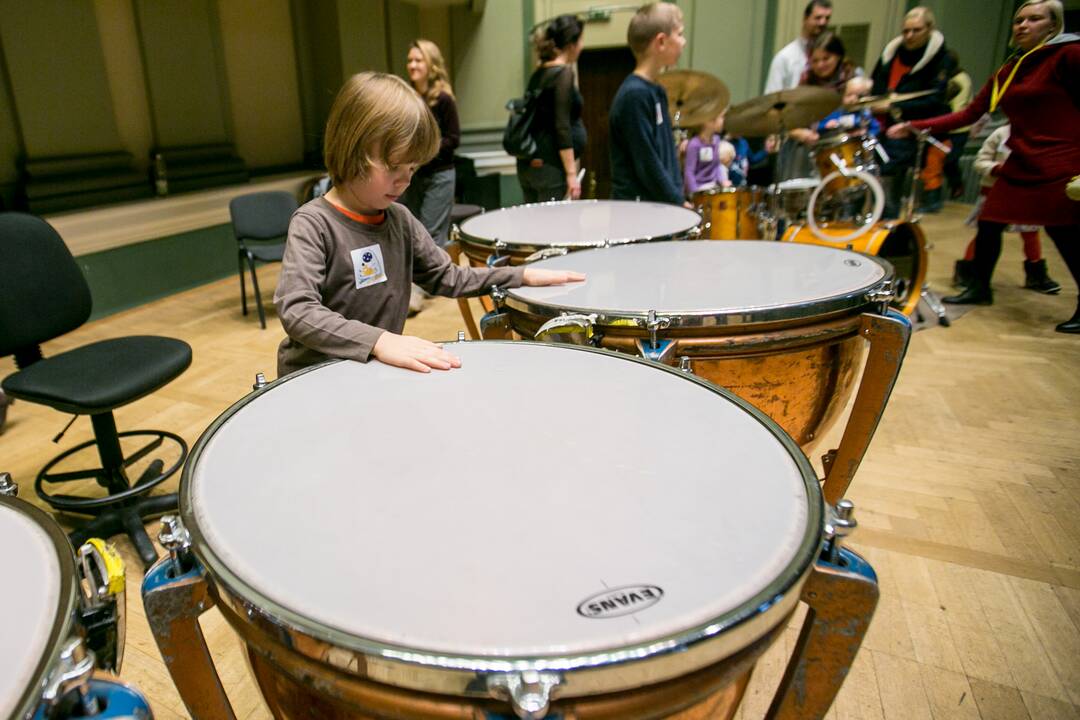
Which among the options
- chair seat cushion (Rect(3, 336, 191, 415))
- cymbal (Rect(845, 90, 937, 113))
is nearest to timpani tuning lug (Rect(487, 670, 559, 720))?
chair seat cushion (Rect(3, 336, 191, 415))

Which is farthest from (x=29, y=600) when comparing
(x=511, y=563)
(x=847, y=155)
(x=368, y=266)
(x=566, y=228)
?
(x=847, y=155)

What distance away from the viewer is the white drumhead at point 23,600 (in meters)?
0.41

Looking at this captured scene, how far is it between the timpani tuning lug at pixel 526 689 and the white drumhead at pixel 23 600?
0.29m

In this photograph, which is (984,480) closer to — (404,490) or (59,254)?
(404,490)

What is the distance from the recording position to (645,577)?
1.58 feet

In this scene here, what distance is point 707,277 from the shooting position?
1.24 metres

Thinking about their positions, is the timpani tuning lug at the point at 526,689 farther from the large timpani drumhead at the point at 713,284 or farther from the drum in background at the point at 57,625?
the large timpani drumhead at the point at 713,284

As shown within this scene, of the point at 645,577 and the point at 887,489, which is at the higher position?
the point at 645,577

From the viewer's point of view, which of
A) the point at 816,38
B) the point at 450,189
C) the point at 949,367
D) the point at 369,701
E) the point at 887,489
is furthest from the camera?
the point at 816,38

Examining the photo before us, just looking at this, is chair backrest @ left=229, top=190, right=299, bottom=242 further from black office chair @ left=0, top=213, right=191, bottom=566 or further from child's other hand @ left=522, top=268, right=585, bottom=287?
child's other hand @ left=522, top=268, right=585, bottom=287

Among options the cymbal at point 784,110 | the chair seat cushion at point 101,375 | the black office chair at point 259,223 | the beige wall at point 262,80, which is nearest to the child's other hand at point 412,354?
the chair seat cushion at point 101,375

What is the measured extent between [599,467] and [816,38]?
4.14 metres

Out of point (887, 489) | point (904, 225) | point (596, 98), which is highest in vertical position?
point (596, 98)

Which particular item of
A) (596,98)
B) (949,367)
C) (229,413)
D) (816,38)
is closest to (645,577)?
(229,413)
